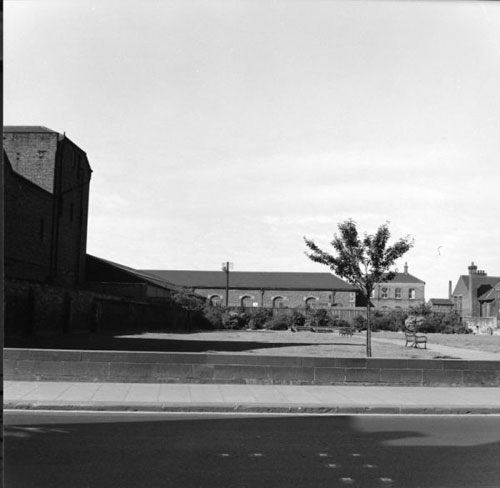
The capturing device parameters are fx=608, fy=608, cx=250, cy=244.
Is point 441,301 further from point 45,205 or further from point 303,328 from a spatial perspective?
point 45,205

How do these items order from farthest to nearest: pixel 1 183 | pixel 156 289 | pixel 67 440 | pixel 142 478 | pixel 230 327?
1. pixel 156 289
2. pixel 230 327
3. pixel 67 440
4. pixel 142 478
5. pixel 1 183

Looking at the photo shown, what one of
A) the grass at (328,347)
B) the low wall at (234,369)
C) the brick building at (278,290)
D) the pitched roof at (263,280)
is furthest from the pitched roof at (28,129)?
the pitched roof at (263,280)

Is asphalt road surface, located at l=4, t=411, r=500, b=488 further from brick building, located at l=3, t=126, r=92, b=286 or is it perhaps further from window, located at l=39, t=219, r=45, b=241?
window, located at l=39, t=219, r=45, b=241

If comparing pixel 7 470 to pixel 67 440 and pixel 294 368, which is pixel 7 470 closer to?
pixel 67 440

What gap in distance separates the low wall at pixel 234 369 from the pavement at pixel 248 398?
0.79ft

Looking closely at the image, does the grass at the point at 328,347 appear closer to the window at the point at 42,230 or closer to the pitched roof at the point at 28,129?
the window at the point at 42,230

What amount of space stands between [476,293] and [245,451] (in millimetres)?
87195

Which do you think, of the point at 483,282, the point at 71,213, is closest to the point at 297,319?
the point at 71,213

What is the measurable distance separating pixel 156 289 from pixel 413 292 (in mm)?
50664

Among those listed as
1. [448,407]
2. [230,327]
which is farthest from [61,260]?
[448,407]

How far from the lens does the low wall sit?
12.5 metres

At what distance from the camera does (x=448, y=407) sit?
10.4 m

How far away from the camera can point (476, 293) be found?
87.8m

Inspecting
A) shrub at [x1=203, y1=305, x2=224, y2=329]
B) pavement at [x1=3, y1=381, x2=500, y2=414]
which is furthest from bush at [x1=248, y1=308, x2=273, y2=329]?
pavement at [x1=3, y1=381, x2=500, y2=414]
